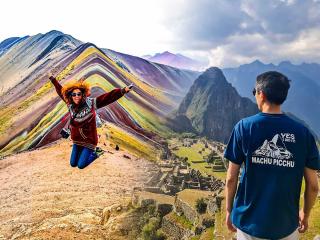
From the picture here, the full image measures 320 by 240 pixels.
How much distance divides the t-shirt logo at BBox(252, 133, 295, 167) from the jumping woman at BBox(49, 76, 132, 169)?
706 centimetres

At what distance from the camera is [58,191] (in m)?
19.4

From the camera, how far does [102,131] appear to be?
21891mm

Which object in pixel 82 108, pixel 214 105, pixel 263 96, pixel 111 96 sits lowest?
pixel 263 96

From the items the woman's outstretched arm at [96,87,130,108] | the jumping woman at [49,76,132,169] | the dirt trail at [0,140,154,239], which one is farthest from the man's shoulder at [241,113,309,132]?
the dirt trail at [0,140,154,239]

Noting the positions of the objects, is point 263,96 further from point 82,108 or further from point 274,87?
point 82,108

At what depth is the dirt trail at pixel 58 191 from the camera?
17578 millimetres

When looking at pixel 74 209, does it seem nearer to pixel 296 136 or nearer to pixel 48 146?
pixel 48 146

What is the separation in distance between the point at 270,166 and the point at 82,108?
8.28 metres

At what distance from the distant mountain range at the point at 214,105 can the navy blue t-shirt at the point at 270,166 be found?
111908 mm

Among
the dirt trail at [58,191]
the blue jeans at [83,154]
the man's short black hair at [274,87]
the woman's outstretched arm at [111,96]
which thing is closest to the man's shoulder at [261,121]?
the man's short black hair at [274,87]

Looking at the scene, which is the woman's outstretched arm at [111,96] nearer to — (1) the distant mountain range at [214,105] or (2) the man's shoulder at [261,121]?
(2) the man's shoulder at [261,121]

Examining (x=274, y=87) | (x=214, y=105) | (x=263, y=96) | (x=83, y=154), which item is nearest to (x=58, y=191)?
(x=83, y=154)

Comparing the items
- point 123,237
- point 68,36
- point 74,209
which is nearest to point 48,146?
point 74,209

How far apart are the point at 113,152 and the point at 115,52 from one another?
20.9 meters
